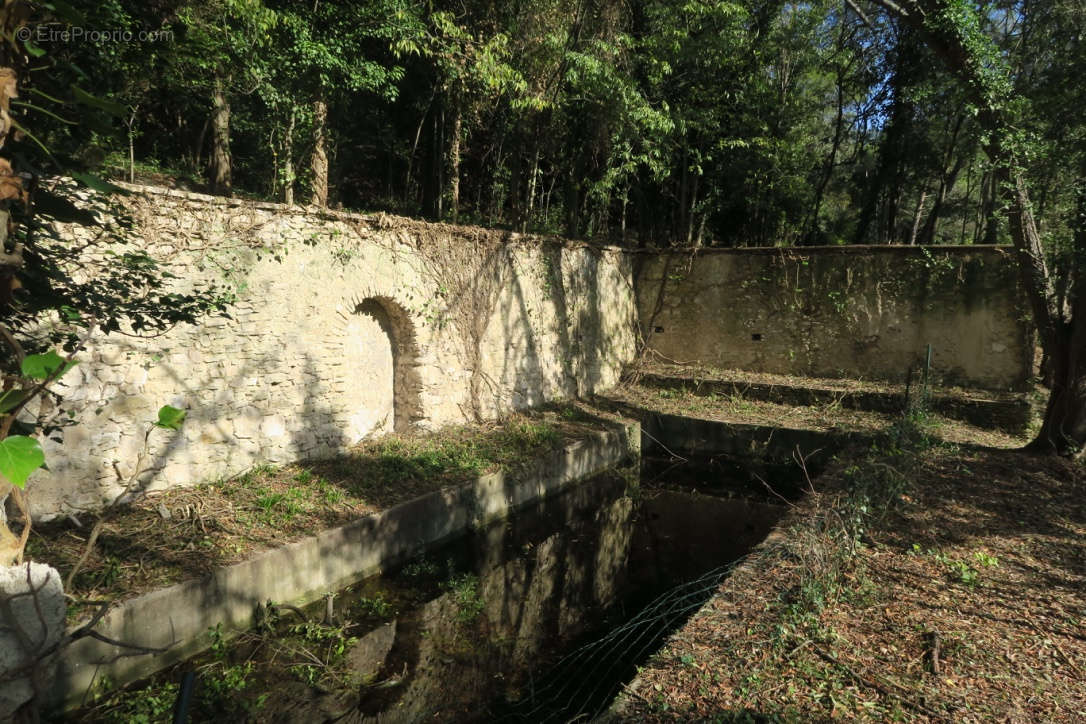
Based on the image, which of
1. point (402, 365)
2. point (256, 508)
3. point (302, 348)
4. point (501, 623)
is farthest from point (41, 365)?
point (402, 365)

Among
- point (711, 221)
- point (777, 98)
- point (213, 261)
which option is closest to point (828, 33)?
point (777, 98)

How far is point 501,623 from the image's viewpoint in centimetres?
519

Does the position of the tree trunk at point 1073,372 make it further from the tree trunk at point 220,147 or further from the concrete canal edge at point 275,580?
the tree trunk at point 220,147

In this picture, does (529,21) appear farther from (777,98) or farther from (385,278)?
(777,98)

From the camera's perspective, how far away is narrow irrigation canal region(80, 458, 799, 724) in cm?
Result: 401

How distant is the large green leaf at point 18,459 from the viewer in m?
1.66

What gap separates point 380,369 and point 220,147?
22.5 ft

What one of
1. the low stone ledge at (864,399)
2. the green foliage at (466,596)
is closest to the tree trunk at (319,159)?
the low stone ledge at (864,399)

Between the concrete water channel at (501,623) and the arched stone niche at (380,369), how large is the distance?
196cm

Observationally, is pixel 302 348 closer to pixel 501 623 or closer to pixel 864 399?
pixel 501 623

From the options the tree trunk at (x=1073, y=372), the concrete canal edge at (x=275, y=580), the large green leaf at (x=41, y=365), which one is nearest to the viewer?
the large green leaf at (x=41, y=365)

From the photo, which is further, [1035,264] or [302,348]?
[1035,264]

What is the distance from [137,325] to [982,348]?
11.8 meters
